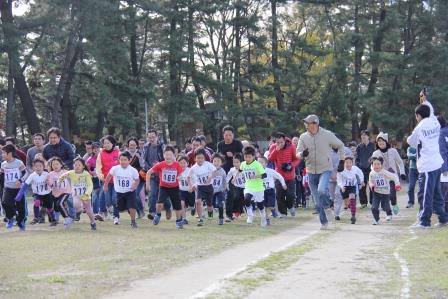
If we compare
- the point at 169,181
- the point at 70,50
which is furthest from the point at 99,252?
the point at 70,50

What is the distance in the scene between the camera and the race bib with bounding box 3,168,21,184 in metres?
14.6

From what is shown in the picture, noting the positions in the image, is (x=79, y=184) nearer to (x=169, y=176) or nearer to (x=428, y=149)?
(x=169, y=176)

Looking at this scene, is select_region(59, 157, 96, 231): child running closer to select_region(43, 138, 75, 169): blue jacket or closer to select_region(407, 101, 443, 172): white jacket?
select_region(43, 138, 75, 169): blue jacket

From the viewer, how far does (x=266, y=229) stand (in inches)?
531

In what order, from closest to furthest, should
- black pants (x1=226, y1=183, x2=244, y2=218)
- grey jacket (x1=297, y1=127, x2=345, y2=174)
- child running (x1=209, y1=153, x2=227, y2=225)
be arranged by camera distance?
grey jacket (x1=297, y1=127, x2=345, y2=174), child running (x1=209, y1=153, x2=227, y2=225), black pants (x1=226, y1=183, x2=244, y2=218)

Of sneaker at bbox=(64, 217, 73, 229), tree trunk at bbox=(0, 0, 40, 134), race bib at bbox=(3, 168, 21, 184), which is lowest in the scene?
sneaker at bbox=(64, 217, 73, 229)

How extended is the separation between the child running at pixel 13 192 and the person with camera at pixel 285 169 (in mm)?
5772

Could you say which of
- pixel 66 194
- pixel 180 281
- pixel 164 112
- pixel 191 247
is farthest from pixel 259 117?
pixel 180 281

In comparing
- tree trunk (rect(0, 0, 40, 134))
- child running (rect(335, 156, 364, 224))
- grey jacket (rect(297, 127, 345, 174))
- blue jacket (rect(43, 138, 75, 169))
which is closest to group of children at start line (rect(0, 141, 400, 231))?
blue jacket (rect(43, 138, 75, 169))

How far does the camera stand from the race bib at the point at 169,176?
1444cm

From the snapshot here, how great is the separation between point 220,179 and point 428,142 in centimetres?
510

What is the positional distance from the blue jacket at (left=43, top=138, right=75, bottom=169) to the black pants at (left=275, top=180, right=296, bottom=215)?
15.7 feet

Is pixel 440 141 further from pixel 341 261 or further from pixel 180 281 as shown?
pixel 180 281

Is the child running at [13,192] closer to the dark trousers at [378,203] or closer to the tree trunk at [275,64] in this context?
the dark trousers at [378,203]
